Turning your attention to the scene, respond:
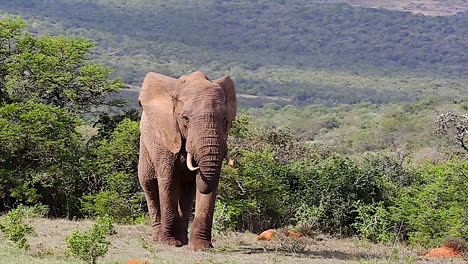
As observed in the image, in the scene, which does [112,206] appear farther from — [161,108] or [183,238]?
[161,108]

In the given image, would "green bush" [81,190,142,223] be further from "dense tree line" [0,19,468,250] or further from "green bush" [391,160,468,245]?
"green bush" [391,160,468,245]

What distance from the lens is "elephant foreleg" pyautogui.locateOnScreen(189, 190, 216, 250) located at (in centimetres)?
1212

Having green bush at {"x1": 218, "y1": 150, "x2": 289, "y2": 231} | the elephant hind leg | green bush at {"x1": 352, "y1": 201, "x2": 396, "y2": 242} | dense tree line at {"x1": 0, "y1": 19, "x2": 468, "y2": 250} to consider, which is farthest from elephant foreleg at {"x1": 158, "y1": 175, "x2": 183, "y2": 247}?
green bush at {"x1": 218, "y1": 150, "x2": 289, "y2": 231}

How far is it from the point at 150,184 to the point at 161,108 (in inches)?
59.7

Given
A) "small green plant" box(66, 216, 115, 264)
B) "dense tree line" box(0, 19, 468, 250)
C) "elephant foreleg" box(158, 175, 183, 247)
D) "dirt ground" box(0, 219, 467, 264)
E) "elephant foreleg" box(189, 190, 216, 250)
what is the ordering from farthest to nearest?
"dense tree line" box(0, 19, 468, 250)
"elephant foreleg" box(158, 175, 183, 247)
"elephant foreleg" box(189, 190, 216, 250)
"dirt ground" box(0, 219, 467, 264)
"small green plant" box(66, 216, 115, 264)

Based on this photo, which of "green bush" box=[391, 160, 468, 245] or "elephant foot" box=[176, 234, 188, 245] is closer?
"elephant foot" box=[176, 234, 188, 245]

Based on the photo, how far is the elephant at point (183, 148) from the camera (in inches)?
456

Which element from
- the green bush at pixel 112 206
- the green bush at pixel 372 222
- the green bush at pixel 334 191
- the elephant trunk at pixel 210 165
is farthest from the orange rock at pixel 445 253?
the green bush at pixel 112 206

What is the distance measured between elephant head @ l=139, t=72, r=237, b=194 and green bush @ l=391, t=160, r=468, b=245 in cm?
898

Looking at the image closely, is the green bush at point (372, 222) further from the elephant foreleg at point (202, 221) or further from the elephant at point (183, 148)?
the elephant foreleg at point (202, 221)

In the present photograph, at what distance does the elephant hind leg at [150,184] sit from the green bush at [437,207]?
7883 mm

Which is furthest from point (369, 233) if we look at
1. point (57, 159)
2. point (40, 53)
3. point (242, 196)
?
point (40, 53)

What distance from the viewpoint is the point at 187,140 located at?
11836mm

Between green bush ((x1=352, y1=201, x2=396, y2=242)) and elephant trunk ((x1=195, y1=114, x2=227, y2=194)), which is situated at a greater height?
elephant trunk ((x1=195, y1=114, x2=227, y2=194))
